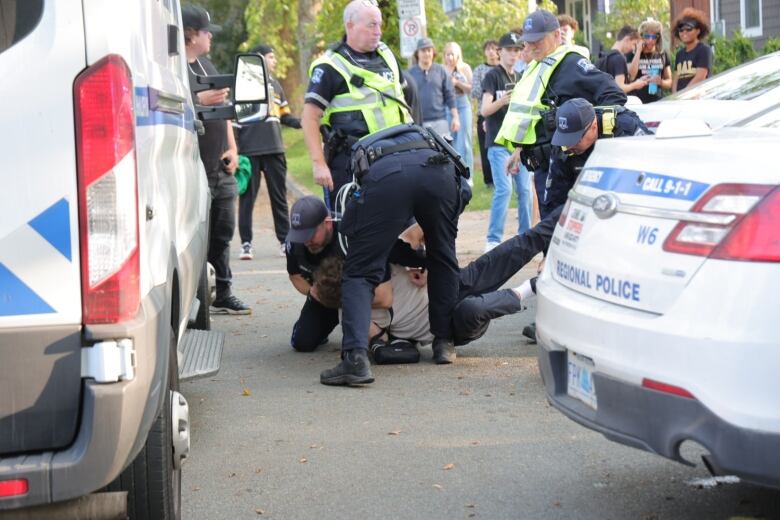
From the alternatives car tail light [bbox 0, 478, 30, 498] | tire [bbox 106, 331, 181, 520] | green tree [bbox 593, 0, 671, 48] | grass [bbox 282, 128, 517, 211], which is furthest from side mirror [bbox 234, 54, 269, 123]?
green tree [bbox 593, 0, 671, 48]

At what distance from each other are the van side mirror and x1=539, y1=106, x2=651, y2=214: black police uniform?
64.3 inches

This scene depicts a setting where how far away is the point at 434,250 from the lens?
22.1 ft

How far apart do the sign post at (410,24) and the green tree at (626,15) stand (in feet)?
29.5

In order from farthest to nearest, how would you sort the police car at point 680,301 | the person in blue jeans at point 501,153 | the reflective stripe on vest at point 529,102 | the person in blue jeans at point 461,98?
the person in blue jeans at point 461,98 < the person in blue jeans at point 501,153 < the reflective stripe on vest at point 529,102 < the police car at point 680,301

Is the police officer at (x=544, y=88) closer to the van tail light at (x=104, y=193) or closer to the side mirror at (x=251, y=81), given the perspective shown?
the side mirror at (x=251, y=81)

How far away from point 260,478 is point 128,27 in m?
2.20

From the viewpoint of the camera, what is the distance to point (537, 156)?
7777 millimetres

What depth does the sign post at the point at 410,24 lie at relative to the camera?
16.8m

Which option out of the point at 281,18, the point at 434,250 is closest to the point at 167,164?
the point at 434,250

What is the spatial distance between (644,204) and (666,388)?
22.6 inches

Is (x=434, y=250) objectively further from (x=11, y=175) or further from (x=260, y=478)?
(x=11, y=175)

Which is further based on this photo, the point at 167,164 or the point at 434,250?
the point at 434,250

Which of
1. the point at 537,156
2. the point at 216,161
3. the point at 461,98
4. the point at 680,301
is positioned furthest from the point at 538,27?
the point at 461,98

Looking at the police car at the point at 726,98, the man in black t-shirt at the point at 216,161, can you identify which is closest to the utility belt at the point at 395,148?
the man in black t-shirt at the point at 216,161
